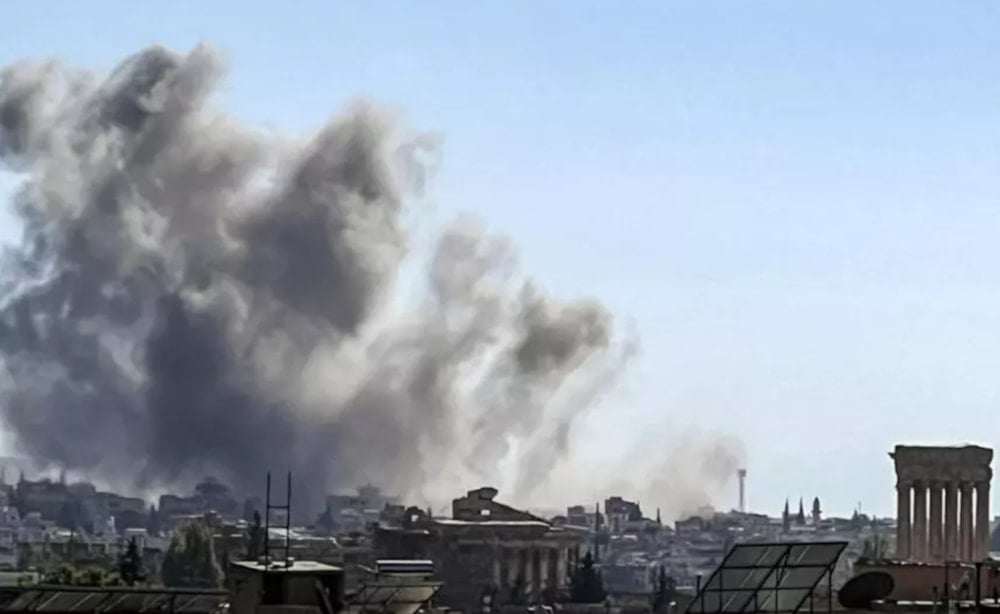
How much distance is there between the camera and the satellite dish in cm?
3733

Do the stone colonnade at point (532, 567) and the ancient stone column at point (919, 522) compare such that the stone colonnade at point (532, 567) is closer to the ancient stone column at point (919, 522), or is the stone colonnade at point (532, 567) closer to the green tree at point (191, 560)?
the green tree at point (191, 560)

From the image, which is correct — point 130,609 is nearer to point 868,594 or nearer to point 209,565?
point 868,594

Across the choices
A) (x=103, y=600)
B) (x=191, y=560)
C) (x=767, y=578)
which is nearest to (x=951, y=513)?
(x=191, y=560)

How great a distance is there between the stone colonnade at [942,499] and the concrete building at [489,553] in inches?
1126

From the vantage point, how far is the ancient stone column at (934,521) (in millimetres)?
92950

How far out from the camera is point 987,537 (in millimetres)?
98062

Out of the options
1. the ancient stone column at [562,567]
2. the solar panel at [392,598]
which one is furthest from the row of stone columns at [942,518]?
the solar panel at [392,598]

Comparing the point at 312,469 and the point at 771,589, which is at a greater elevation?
the point at 312,469

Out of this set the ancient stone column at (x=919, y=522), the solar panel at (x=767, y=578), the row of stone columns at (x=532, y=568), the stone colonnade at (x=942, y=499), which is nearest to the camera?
the solar panel at (x=767, y=578)

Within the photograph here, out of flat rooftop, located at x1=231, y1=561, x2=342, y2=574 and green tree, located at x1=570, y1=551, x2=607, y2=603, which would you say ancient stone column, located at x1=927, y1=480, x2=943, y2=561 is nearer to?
green tree, located at x1=570, y1=551, x2=607, y2=603

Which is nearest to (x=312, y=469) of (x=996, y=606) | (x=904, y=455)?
(x=904, y=455)

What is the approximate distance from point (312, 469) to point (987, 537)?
10039 cm

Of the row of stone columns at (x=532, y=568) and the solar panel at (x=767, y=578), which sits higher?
the row of stone columns at (x=532, y=568)

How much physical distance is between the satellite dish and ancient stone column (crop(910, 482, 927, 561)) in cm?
5435
